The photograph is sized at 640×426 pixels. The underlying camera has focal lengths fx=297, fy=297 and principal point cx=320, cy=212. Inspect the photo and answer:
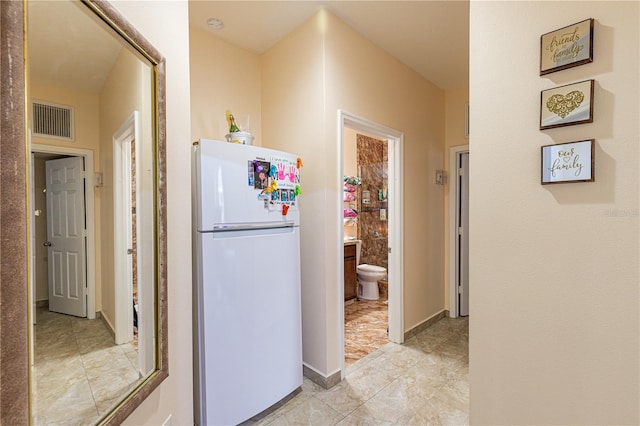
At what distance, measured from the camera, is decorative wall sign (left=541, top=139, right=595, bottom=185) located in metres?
1.01

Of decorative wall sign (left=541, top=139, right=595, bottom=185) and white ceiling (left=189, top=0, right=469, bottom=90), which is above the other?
white ceiling (left=189, top=0, right=469, bottom=90)

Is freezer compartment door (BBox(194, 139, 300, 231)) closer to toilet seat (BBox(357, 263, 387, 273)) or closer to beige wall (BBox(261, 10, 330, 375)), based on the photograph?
beige wall (BBox(261, 10, 330, 375))

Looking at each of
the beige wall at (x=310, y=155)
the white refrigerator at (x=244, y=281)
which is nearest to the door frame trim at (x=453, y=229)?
the beige wall at (x=310, y=155)

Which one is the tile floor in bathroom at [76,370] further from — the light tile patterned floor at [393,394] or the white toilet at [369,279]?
the white toilet at [369,279]

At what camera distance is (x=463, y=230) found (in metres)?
3.67

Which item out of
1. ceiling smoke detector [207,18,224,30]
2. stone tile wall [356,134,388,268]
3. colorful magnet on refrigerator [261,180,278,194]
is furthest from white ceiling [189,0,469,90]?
stone tile wall [356,134,388,268]

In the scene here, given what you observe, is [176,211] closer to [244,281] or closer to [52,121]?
[52,121]

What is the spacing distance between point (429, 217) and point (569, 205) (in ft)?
7.82

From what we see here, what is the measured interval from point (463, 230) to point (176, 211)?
3415mm

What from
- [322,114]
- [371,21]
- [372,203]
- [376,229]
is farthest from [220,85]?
[376,229]

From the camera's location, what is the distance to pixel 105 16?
81 centimetres

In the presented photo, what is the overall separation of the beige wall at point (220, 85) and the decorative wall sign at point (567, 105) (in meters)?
1.87

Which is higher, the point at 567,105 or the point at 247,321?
the point at 567,105

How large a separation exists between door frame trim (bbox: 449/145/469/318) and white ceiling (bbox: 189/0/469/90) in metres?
1.15
